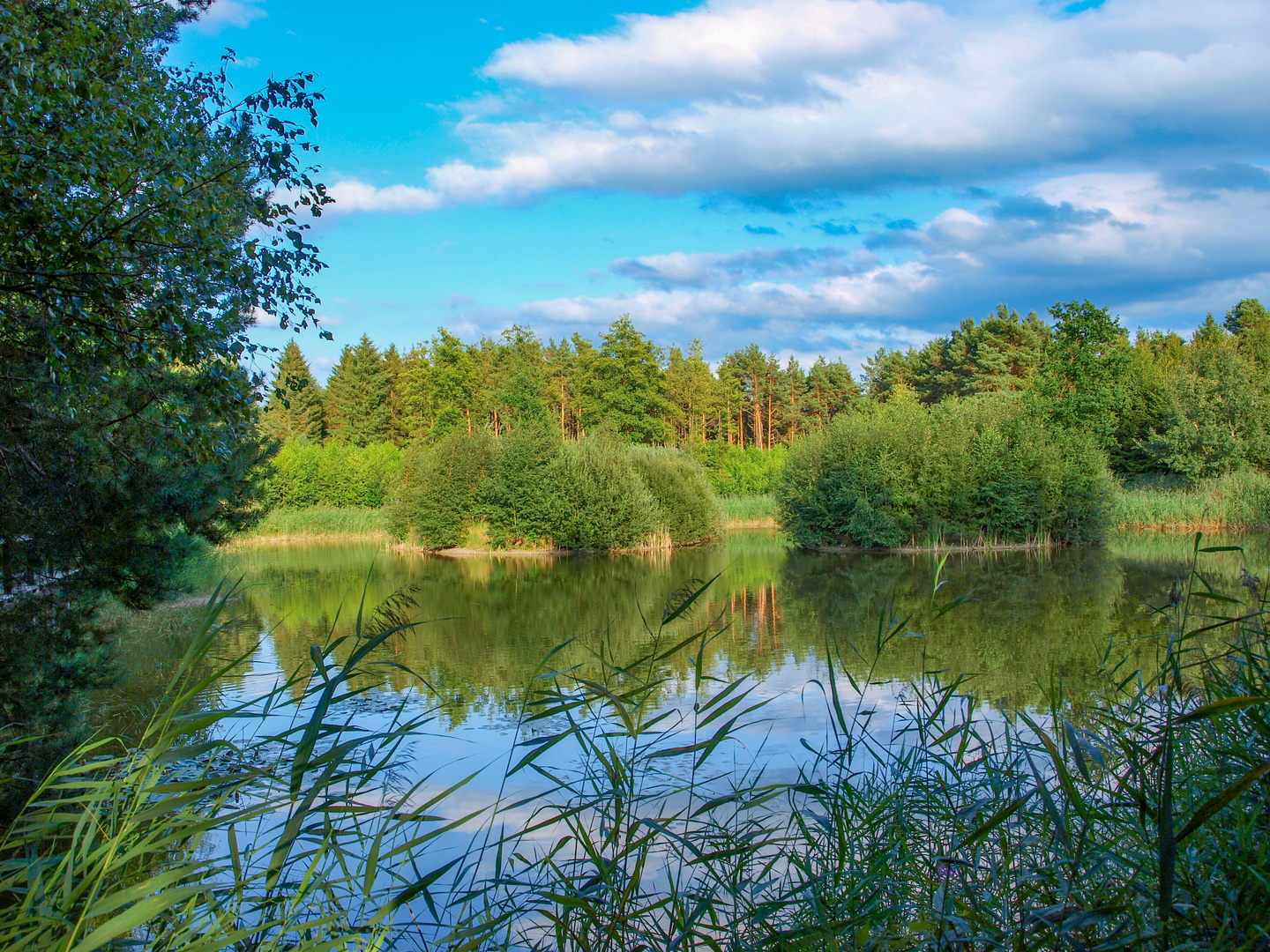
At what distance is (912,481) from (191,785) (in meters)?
21.3

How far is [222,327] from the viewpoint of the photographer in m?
4.77

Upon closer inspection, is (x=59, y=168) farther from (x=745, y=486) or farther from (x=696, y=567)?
(x=745, y=486)

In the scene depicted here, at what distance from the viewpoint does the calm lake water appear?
6523mm

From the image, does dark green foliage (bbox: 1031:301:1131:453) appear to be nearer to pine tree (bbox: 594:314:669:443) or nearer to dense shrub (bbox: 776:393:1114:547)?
dense shrub (bbox: 776:393:1114:547)

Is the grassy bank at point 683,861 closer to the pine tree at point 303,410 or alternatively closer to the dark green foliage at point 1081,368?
the dark green foliage at point 1081,368

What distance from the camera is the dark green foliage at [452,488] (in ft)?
84.0

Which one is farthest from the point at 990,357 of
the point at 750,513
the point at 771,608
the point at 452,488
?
the point at 771,608

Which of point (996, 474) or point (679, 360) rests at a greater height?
point (679, 360)

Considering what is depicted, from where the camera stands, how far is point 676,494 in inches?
1000

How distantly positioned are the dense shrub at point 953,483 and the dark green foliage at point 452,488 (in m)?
9.37

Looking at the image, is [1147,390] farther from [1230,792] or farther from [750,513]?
[1230,792]

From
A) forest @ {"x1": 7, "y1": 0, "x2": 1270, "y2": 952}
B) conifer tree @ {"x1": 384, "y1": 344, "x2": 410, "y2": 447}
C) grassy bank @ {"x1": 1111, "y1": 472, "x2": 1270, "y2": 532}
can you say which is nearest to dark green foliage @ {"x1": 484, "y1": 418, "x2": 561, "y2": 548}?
forest @ {"x1": 7, "y1": 0, "x2": 1270, "y2": 952}

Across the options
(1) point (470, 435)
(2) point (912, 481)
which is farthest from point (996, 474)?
(1) point (470, 435)

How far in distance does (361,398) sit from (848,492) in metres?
34.9
